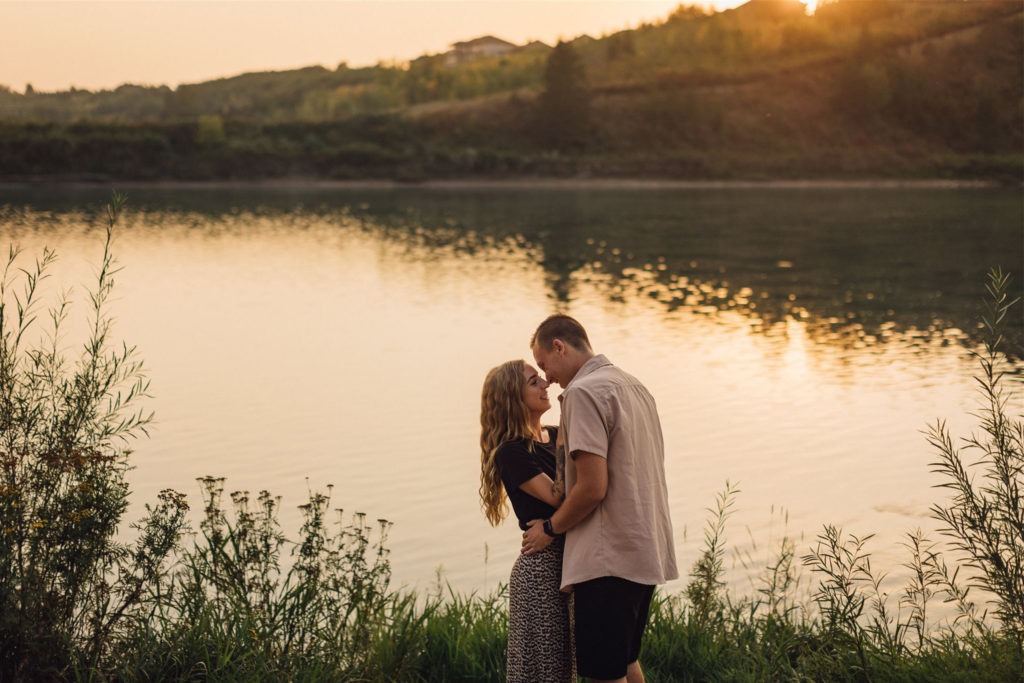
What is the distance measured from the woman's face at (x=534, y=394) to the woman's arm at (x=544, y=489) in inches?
10.4

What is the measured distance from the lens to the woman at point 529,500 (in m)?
4.35

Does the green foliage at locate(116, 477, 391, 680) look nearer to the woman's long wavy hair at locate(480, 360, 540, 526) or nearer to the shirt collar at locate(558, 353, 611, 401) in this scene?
the woman's long wavy hair at locate(480, 360, 540, 526)

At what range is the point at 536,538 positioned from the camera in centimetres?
429

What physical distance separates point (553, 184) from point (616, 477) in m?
85.4

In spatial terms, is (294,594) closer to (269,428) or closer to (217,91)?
(269,428)

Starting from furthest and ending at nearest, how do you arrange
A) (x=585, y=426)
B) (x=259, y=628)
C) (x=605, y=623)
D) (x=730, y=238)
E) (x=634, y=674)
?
(x=730, y=238) → (x=259, y=628) → (x=634, y=674) → (x=605, y=623) → (x=585, y=426)

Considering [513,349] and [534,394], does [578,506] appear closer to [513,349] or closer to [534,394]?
[534,394]

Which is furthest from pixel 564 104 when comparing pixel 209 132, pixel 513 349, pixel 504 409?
pixel 504 409

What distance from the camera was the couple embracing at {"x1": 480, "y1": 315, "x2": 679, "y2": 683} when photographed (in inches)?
159

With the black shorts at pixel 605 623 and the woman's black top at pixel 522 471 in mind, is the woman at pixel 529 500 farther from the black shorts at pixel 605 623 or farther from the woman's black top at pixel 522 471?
the black shorts at pixel 605 623

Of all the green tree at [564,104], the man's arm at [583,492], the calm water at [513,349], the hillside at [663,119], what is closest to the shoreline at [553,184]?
the hillside at [663,119]

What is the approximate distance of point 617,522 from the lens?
163 inches

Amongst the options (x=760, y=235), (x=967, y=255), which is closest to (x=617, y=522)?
(x=967, y=255)

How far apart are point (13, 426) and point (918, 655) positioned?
186 inches
